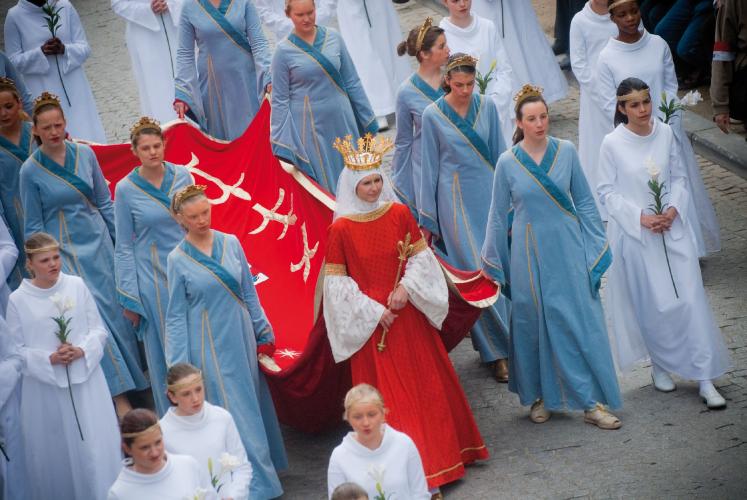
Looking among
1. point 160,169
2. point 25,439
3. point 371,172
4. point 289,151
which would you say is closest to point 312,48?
point 289,151

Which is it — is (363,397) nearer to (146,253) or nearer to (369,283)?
(369,283)

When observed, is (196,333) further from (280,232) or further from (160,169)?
(280,232)

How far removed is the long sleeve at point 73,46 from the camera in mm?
12445

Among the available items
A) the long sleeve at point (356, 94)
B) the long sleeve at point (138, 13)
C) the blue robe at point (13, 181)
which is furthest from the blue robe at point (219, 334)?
the long sleeve at point (138, 13)

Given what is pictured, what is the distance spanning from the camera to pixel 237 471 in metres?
7.16

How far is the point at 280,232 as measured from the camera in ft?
34.1

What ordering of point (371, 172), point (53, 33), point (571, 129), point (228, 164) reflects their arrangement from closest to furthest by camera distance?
1. point (371, 172)
2. point (228, 164)
3. point (53, 33)
4. point (571, 129)

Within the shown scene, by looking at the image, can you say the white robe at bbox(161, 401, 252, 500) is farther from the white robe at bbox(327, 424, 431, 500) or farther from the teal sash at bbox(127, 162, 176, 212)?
the teal sash at bbox(127, 162, 176, 212)

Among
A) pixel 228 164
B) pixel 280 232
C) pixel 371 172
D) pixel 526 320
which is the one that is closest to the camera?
pixel 371 172

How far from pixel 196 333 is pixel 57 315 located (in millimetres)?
779

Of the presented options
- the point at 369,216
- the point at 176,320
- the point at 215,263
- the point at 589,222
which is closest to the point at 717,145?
the point at 589,222

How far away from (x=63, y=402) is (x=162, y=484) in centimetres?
173

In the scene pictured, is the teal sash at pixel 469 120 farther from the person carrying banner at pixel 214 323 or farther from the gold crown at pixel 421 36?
the person carrying banner at pixel 214 323

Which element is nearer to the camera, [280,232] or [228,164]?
[280,232]
